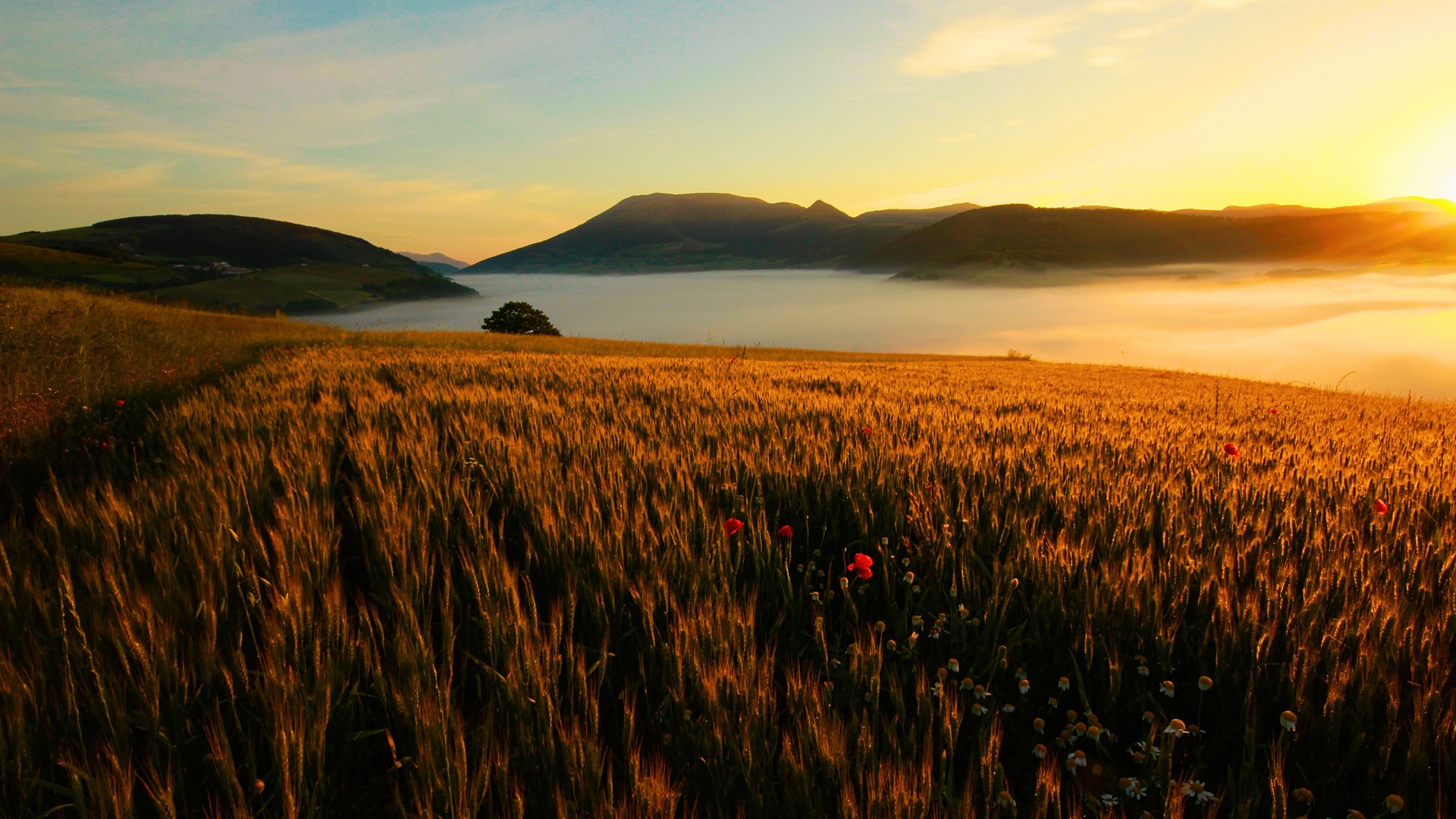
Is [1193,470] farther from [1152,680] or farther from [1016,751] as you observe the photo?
[1016,751]

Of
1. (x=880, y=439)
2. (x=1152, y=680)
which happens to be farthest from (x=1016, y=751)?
(x=880, y=439)

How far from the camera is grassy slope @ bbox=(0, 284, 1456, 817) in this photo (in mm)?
1073

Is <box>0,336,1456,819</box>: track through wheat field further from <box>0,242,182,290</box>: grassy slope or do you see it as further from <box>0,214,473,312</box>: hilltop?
<box>0,242,182,290</box>: grassy slope

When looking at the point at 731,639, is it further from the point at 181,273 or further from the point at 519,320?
the point at 181,273

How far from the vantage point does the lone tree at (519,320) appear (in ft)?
149

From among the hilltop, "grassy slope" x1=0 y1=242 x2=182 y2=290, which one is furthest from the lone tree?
"grassy slope" x1=0 y1=242 x2=182 y2=290

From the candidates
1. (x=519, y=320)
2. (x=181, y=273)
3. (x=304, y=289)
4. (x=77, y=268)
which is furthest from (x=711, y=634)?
(x=181, y=273)

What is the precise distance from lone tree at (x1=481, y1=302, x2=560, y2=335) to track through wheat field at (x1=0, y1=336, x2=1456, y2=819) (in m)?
44.6

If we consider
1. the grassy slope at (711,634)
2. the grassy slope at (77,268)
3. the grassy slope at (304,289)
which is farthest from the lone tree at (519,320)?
the grassy slope at (77,268)

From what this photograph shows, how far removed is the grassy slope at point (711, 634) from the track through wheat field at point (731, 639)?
0.04ft

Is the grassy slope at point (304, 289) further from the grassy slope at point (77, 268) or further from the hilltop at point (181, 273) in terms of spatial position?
the grassy slope at point (77, 268)

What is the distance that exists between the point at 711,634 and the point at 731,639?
47 millimetres

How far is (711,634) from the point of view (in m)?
1.36

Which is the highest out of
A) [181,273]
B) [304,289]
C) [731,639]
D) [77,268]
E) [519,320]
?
[181,273]
